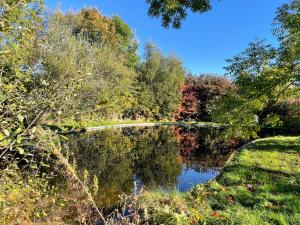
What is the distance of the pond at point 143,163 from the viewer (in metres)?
11.1

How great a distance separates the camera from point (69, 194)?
811cm

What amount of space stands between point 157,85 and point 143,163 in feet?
96.7

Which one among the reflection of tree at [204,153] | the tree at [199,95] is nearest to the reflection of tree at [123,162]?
the reflection of tree at [204,153]

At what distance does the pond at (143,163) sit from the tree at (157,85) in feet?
64.0

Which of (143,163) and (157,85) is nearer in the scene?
(143,163)

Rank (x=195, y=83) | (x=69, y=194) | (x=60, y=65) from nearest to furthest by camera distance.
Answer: (x=69, y=194) → (x=60, y=65) → (x=195, y=83)

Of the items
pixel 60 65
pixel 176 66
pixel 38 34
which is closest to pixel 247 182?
pixel 60 65

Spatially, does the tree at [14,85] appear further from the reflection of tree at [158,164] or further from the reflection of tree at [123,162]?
the reflection of tree at [158,164]

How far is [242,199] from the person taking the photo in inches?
272

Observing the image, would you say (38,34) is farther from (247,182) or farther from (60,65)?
(247,182)

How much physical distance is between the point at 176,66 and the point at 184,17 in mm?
41574

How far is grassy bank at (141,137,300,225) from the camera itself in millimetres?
5241

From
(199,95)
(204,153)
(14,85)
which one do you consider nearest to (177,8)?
(14,85)

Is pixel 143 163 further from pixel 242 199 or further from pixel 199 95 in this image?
pixel 199 95
